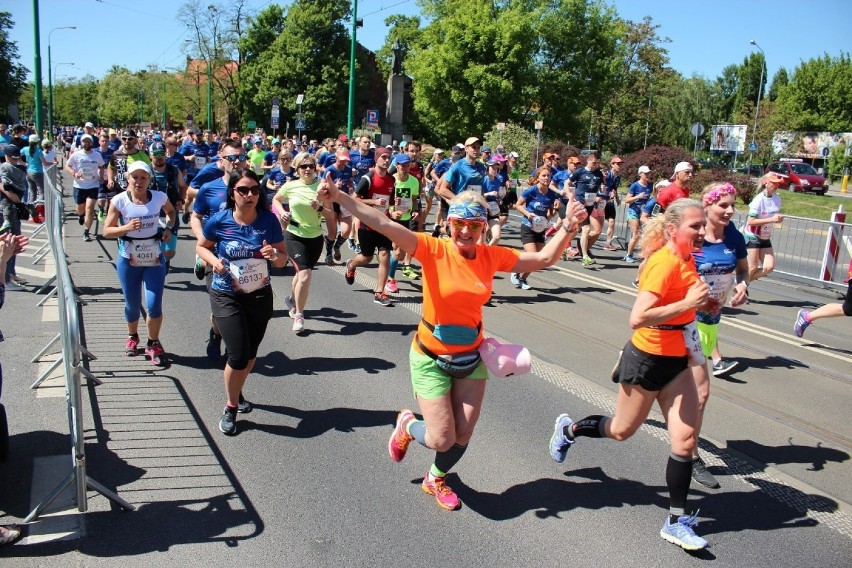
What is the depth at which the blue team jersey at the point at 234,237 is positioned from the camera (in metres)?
5.11

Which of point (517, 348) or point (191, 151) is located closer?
point (517, 348)

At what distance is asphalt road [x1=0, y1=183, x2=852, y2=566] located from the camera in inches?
150

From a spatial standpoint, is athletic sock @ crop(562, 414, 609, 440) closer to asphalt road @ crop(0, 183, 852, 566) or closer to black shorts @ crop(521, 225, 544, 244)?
asphalt road @ crop(0, 183, 852, 566)

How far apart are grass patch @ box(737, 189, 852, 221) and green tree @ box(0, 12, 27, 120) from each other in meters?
48.2

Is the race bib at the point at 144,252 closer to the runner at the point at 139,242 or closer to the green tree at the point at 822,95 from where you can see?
the runner at the point at 139,242

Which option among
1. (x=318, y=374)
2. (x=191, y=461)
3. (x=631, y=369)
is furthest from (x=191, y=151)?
(x=631, y=369)

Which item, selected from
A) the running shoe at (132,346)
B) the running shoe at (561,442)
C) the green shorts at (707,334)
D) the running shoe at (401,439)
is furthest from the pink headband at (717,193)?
the running shoe at (132,346)

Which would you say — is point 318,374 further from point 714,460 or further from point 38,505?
point 714,460

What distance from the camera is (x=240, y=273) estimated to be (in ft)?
16.5

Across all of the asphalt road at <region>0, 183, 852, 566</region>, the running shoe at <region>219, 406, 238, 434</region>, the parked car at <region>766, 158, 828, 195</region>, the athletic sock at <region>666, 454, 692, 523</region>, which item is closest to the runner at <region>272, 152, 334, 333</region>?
the asphalt road at <region>0, 183, 852, 566</region>

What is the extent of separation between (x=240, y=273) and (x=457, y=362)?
1.83 m

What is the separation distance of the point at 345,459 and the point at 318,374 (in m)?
1.88

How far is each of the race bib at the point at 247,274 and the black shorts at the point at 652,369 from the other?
8.56ft

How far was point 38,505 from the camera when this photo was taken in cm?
392
